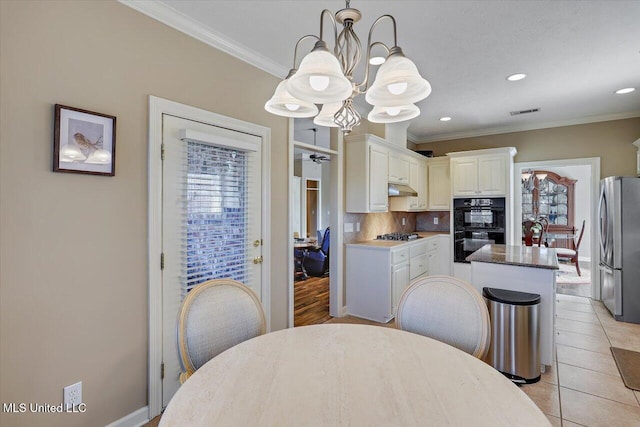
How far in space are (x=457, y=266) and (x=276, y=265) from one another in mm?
3388

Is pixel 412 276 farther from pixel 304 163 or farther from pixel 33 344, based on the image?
pixel 304 163

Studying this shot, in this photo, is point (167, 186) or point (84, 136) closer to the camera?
point (84, 136)

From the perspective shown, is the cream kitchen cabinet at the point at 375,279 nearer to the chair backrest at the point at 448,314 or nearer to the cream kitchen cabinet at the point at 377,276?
the cream kitchen cabinet at the point at 377,276

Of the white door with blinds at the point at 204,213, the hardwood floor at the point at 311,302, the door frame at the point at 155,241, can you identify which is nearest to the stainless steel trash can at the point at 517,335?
the hardwood floor at the point at 311,302

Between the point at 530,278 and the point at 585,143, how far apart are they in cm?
326

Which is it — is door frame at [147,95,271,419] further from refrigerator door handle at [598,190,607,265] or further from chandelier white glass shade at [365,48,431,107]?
refrigerator door handle at [598,190,607,265]

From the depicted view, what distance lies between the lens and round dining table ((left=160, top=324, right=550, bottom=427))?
2.96 ft

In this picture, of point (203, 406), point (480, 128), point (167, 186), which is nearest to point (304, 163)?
point (480, 128)

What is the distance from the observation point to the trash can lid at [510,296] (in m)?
2.46

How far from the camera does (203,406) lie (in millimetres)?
957

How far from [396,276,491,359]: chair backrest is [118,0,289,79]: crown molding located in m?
2.21

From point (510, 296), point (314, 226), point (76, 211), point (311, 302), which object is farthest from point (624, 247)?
point (314, 226)

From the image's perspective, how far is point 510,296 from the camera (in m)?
2.58

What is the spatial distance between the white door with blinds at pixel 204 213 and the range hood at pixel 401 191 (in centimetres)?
218
